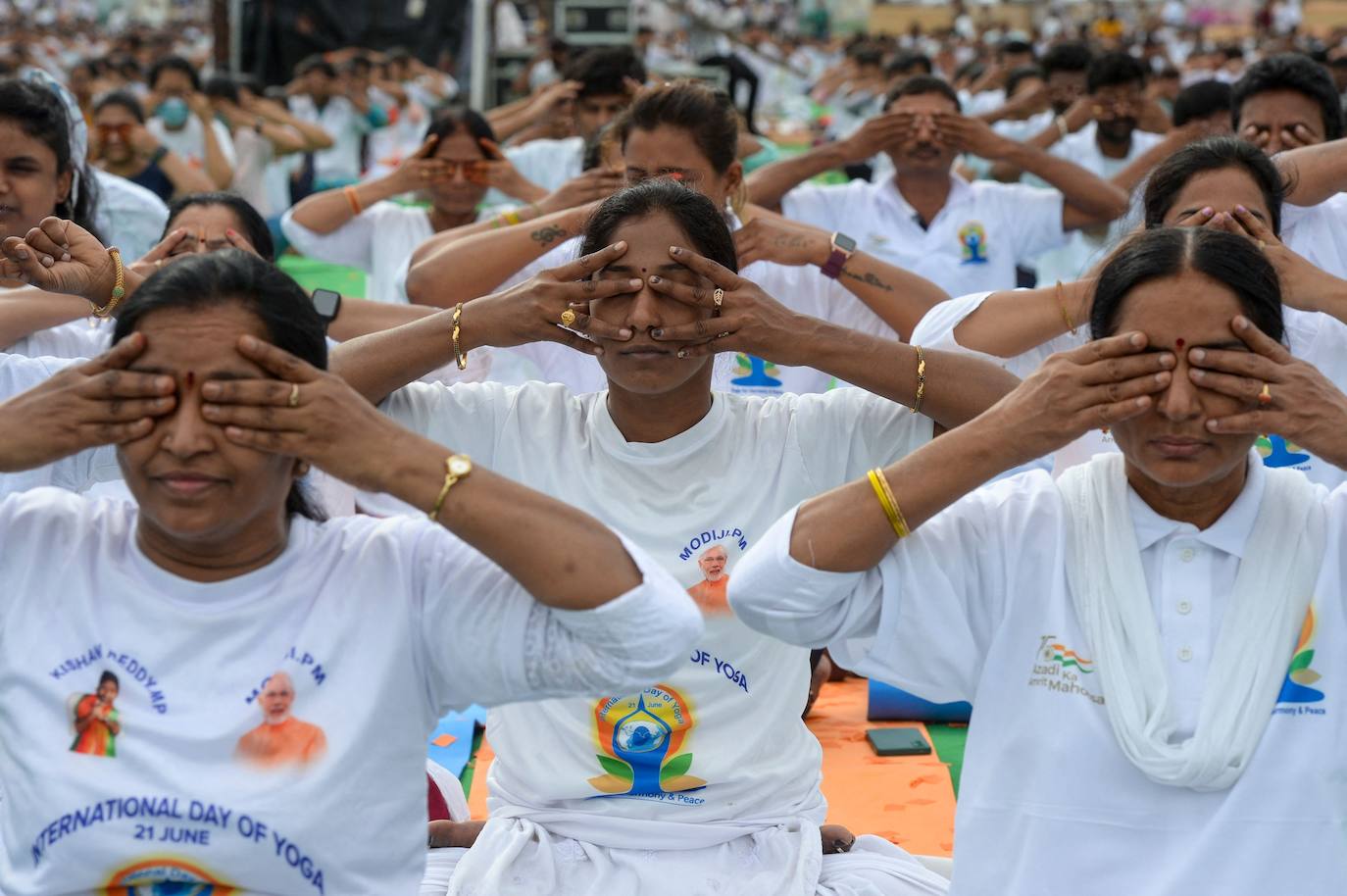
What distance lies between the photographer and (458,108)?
539 cm

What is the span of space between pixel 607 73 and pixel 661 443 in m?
3.80

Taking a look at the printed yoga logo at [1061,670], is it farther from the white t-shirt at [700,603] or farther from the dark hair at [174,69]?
the dark hair at [174,69]

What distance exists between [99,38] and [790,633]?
25507 millimetres

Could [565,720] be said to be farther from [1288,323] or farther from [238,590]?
[1288,323]

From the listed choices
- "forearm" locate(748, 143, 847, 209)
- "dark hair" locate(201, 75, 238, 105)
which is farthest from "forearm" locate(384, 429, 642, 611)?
"dark hair" locate(201, 75, 238, 105)

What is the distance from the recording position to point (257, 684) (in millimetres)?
1879

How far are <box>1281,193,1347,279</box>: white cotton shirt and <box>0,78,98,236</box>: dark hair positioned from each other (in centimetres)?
268

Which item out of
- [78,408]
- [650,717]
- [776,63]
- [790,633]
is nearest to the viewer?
[78,408]

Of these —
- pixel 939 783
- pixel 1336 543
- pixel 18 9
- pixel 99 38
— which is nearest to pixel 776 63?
pixel 99 38

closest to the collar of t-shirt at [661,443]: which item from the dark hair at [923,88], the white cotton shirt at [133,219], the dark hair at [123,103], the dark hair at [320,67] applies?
the dark hair at [923,88]

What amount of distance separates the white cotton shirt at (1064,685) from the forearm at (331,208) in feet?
12.0

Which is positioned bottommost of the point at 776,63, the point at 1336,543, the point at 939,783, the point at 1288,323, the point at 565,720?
the point at 939,783

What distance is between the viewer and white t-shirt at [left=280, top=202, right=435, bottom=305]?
17.5 ft

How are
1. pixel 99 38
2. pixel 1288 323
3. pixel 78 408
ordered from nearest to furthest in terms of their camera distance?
pixel 78 408
pixel 1288 323
pixel 99 38
